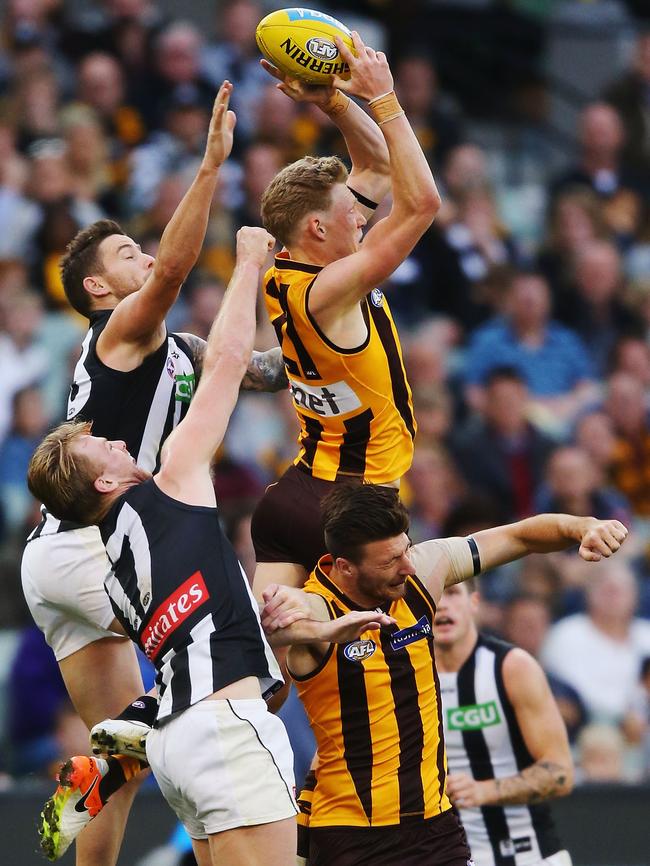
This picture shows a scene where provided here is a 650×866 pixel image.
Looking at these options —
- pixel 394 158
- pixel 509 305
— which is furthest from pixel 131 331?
pixel 509 305

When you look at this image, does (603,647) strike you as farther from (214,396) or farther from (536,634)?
(214,396)

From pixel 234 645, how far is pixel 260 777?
46cm

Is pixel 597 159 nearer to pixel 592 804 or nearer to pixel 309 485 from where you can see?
pixel 592 804

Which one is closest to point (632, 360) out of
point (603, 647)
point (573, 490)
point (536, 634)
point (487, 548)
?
point (573, 490)

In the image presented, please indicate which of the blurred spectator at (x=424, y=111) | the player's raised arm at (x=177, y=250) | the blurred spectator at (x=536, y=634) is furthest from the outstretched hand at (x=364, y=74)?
the blurred spectator at (x=424, y=111)

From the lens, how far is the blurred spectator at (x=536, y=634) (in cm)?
986

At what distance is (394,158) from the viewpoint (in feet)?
20.0

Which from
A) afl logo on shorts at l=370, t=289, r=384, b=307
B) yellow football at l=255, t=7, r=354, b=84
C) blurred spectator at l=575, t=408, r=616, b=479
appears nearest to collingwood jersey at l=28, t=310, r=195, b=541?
afl logo on shorts at l=370, t=289, r=384, b=307

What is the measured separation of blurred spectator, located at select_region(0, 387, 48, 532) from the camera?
32.7 ft

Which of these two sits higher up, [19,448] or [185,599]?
[19,448]

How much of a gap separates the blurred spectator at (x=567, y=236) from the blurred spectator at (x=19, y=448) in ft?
16.1

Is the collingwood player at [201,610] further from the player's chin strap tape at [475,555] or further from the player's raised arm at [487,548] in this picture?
the player's chin strap tape at [475,555]

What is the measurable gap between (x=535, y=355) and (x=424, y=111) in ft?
8.89

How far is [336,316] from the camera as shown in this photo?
6203 mm
